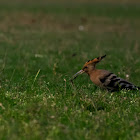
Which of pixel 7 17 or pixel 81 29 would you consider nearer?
pixel 81 29

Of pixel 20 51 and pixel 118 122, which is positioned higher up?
pixel 118 122

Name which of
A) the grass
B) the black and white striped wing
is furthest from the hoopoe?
the grass

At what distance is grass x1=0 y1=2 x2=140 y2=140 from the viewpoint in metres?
5.56

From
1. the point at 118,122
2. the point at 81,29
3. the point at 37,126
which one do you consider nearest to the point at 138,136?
the point at 118,122

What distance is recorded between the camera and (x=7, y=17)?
23422 millimetres

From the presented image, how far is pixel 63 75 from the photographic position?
33.3 feet

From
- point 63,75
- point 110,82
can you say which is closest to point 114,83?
point 110,82

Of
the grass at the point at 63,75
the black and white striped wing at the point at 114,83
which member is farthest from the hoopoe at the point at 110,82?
the grass at the point at 63,75

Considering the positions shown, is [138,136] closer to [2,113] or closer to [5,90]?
[2,113]

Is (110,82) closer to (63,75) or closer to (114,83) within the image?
(114,83)

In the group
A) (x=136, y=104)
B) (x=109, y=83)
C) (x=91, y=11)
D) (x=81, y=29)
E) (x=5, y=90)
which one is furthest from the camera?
(x=91, y=11)

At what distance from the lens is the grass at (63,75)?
5.56m

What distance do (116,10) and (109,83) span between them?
20.3m

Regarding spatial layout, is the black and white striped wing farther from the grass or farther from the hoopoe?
the grass
